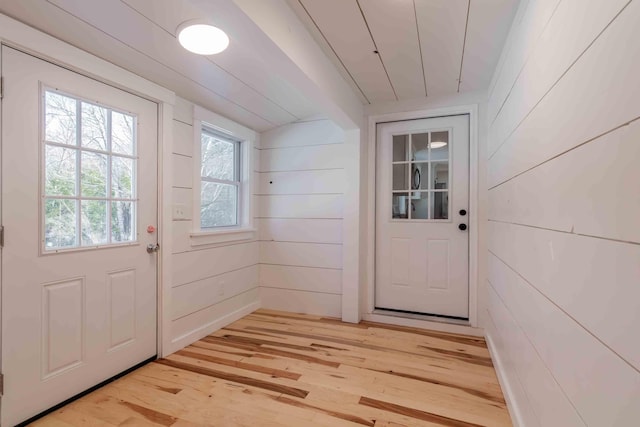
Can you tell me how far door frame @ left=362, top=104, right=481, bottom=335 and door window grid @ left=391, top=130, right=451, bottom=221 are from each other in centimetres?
20

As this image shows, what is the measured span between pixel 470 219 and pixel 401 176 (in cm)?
78

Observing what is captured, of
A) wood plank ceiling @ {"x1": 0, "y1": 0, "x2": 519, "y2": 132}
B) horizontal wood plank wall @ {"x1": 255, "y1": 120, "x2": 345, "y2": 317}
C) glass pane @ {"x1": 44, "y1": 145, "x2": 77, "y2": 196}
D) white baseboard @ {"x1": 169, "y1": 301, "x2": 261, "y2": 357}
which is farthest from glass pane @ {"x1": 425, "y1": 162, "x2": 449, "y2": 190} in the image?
glass pane @ {"x1": 44, "y1": 145, "x2": 77, "y2": 196}

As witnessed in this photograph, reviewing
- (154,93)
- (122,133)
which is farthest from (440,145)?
(122,133)

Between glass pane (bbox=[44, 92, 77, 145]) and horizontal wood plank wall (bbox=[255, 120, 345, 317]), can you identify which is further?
horizontal wood plank wall (bbox=[255, 120, 345, 317])

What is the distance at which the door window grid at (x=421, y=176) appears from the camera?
303 centimetres

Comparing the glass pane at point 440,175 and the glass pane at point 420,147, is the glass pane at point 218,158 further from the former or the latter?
the glass pane at point 440,175

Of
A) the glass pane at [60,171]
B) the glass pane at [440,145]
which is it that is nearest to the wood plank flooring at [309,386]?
the glass pane at [60,171]

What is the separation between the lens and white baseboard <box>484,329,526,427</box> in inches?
61.8

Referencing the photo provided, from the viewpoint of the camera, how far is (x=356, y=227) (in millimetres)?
3109

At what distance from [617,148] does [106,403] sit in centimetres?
→ 256

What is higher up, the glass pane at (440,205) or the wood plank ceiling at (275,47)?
the wood plank ceiling at (275,47)

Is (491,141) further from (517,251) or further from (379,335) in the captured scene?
(379,335)

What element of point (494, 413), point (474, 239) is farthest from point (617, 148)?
point (474, 239)

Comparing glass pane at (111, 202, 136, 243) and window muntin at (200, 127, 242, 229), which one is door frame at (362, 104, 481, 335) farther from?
glass pane at (111, 202, 136, 243)
